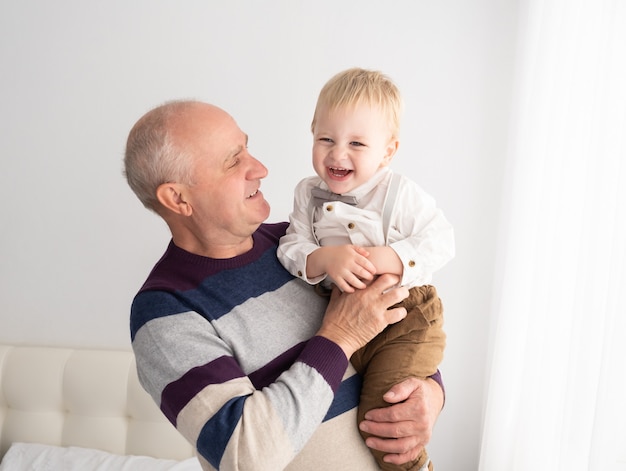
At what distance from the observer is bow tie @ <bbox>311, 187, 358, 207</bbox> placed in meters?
1.43

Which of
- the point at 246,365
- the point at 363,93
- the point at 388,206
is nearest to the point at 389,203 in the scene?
the point at 388,206

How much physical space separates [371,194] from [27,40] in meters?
2.03

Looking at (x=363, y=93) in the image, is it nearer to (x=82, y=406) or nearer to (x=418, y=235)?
(x=418, y=235)

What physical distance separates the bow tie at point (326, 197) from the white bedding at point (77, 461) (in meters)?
1.54

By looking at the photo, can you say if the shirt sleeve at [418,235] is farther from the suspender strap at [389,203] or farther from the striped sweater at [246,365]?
the striped sweater at [246,365]

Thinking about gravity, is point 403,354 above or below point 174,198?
below

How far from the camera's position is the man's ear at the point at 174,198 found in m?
1.32

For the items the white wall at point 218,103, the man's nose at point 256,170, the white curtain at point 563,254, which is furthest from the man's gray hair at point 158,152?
the white wall at point 218,103

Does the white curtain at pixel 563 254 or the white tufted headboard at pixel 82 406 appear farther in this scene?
the white tufted headboard at pixel 82 406

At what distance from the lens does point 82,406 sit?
263 cm

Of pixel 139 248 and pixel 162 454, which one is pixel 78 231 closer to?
pixel 139 248

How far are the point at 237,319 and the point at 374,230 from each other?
15.2 inches

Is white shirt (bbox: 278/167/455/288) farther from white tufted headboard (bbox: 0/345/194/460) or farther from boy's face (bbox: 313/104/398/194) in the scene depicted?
white tufted headboard (bbox: 0/345/194/460)

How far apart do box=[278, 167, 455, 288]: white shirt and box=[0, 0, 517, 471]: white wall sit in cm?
116
